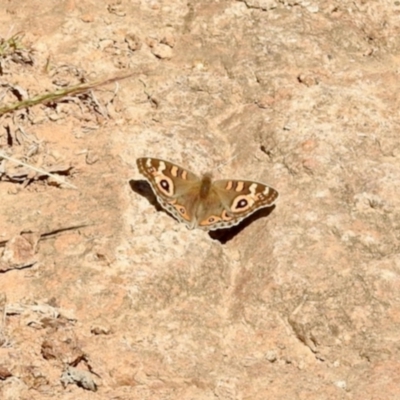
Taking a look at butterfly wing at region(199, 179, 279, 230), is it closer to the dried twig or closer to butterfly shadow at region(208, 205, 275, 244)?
butterfly shadow at region(208, 205, 275, 244)

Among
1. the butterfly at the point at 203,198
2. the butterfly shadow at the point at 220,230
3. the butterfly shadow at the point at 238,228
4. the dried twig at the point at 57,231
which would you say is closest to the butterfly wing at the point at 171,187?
the butterfly at the point at 203,198

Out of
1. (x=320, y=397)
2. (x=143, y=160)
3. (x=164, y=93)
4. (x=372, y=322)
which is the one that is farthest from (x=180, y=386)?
(x=164, y=93)

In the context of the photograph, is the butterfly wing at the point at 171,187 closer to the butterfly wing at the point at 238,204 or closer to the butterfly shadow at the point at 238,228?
the butterfly wing at the point at 238,204

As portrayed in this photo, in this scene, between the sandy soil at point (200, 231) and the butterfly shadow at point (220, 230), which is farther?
the butterfly shadow at point (220, 230)

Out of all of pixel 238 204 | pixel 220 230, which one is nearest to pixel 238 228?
pixel 220 230

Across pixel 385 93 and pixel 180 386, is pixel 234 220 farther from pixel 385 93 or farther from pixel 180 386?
pixel 385 93

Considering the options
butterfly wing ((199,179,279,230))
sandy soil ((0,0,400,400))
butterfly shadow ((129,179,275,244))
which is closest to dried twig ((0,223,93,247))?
sandy soil ((0,0,400,400))

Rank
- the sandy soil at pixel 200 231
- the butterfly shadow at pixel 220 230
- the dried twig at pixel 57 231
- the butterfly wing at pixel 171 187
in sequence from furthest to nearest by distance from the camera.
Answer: the butterfly shadow at pixel 220 230 < the butterfly wing at pixel 171 187 < the dried twig at pixel 57 231 < the sandy soil at pixel 200 231
